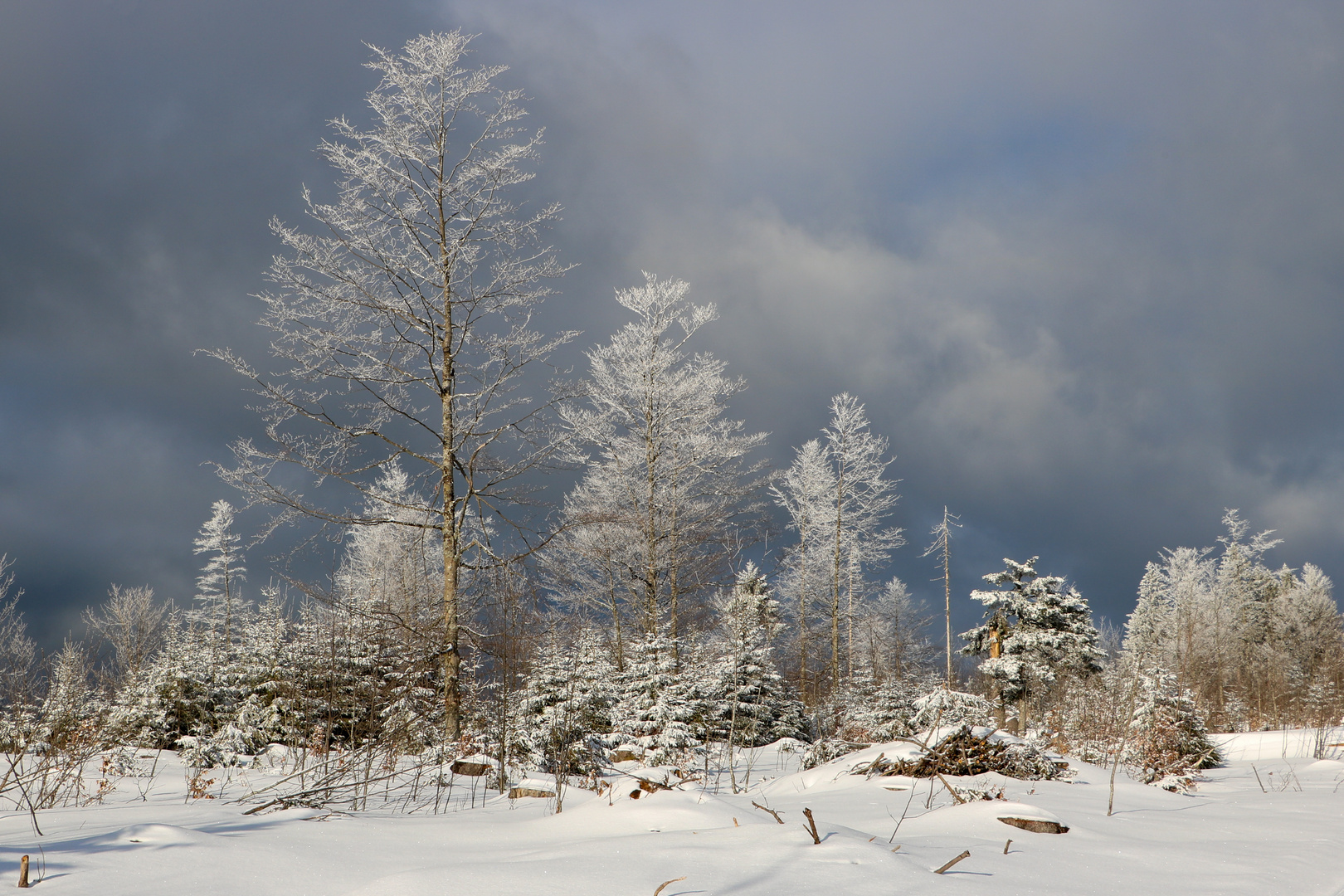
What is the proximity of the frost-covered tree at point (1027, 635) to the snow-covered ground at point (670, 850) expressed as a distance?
15.0 meters

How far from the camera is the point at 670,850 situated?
2781 millimetres

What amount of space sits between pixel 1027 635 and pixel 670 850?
19.1 m

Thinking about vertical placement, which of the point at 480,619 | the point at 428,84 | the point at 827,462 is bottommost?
the point at 480,619

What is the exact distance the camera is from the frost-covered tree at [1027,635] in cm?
1903

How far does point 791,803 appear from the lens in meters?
5.41

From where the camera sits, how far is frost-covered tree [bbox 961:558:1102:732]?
19.0 meters

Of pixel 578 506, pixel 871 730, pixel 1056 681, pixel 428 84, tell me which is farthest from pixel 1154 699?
pixel 428 84

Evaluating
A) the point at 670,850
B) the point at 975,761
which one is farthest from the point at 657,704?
the point at 670,850

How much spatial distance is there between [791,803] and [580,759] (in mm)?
2527

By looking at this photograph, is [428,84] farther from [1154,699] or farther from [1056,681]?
[1056,681]

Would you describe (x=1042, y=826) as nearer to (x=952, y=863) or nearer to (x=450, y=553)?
(x=952, y=863)

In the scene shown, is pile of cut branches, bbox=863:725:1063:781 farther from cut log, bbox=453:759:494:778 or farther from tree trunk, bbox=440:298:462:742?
tree trunk, bbox=440:298:462:742

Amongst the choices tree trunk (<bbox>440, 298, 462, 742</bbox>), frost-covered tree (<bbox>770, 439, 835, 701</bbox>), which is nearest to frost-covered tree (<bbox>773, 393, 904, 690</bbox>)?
frost-covered tree (<bbox>770, 439, 835, 701</bbox>)

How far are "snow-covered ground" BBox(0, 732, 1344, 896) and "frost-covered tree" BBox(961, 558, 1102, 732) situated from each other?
15.0m
